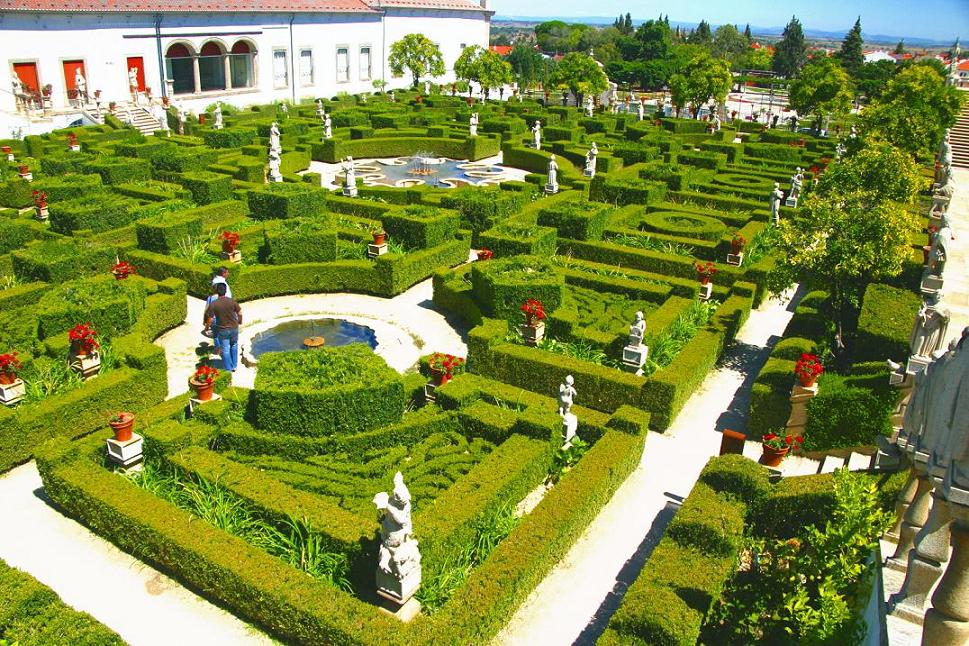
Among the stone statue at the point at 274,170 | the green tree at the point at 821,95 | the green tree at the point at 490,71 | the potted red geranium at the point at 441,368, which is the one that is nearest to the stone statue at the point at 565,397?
the potted red geranium at the point at 441,368

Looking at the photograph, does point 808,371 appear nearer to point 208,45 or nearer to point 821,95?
point 821,95

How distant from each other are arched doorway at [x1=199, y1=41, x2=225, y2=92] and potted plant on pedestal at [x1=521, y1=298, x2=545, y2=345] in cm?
4469

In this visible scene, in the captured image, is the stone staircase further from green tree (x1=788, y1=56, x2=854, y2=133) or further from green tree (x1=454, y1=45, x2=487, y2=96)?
green tree (x1=454, y1=45, x2=487, y2=96)

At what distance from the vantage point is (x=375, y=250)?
22.0 meters

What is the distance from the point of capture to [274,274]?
2053 cm

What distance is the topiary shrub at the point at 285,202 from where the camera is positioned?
2472 cm

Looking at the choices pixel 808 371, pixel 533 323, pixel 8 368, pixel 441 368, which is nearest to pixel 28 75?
pixel 8 368

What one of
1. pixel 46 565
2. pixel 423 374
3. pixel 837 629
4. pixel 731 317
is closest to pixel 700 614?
pixel 837 629

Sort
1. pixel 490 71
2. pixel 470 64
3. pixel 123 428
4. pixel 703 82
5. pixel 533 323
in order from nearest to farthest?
pixel 123 428 → pixel 533 323 → pixel 703 82 → pixel 490 71 → pixel 470 64

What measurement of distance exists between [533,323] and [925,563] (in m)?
10.8

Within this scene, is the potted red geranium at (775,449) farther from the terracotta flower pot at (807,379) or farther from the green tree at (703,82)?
the green tree at (703,82)

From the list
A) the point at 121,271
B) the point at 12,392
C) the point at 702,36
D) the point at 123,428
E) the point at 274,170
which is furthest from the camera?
the point at 702,36

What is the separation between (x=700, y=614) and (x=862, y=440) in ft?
21.0

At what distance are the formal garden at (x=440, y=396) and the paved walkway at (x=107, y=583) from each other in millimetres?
275
